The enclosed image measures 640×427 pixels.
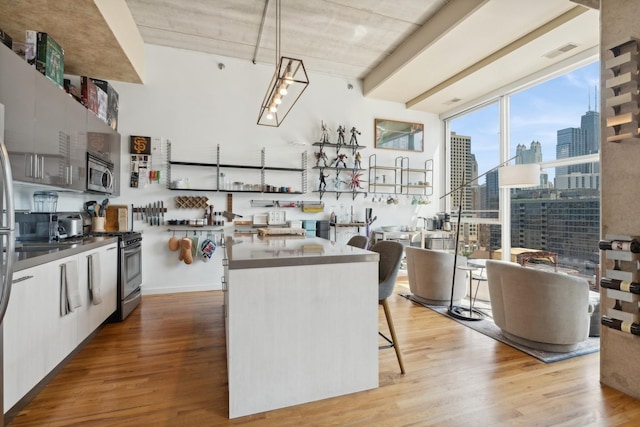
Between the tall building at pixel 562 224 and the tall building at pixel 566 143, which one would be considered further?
the tall building at pixel 566 143

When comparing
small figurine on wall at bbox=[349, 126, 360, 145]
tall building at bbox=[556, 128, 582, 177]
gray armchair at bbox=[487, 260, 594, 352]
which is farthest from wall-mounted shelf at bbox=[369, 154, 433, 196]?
gray armchair at bbox=[487, 260, 594, 352]

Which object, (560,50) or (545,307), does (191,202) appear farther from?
(560,50)

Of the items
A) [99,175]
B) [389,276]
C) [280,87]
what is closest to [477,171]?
[389,276]

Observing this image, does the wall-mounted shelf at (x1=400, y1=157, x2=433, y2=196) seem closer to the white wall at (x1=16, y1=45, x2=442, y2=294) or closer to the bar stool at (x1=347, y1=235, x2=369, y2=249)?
the white wall at (x1=16, y1=45, x2=442, y2=294)

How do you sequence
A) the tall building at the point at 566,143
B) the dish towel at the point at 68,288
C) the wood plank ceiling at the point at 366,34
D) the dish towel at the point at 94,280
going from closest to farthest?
1. the dish towel at the point at 68,288
2. the dish towel at the point at 94,280
3. the wood plank ceiling at the point at 366,34
4. the tall building at the point at 566,143

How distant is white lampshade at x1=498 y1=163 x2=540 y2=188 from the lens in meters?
3.28

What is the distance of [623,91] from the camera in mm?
2037

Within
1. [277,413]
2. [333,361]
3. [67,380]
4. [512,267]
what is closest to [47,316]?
[67,380]

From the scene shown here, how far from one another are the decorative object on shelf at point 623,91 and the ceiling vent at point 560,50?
6.39 feet

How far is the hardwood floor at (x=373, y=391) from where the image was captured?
5.69ft

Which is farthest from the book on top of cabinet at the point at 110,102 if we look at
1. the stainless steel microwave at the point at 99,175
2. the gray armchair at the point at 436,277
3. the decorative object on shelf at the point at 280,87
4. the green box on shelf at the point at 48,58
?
the gray armchair at the point at 436,277

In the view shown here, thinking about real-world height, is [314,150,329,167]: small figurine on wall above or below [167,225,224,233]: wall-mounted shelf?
above

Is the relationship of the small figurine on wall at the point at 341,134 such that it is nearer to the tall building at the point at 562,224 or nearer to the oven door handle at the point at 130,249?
the tall building at the point at 562,224

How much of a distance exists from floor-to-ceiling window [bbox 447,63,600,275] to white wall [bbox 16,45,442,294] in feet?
7.73
